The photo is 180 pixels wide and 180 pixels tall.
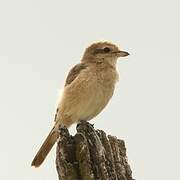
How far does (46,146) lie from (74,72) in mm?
1555

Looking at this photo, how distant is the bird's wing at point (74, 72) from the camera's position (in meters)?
9.77

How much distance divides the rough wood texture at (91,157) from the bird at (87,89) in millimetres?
3198

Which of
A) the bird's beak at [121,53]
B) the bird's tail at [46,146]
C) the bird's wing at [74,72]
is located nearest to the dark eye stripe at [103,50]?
the bird's beak at [121,53]

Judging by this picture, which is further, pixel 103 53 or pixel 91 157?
pixel 103 53

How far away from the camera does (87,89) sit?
932 centimetres

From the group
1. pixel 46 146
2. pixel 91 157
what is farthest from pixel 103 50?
pixel 91 157

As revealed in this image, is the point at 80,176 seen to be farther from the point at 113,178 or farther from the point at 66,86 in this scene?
the point at 66,86

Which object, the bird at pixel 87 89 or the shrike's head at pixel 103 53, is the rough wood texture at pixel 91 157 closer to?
the bird at pixel 87 89

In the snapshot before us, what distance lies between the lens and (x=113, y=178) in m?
5.47

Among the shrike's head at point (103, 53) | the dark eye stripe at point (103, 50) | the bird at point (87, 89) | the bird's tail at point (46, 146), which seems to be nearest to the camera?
the bird at point (87, 89)

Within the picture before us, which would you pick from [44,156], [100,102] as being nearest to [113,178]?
[100,102]

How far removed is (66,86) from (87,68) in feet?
1.52

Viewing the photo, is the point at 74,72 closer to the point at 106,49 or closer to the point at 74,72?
the point at 74,72

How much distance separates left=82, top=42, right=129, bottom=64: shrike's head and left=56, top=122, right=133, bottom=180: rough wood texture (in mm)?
4103
